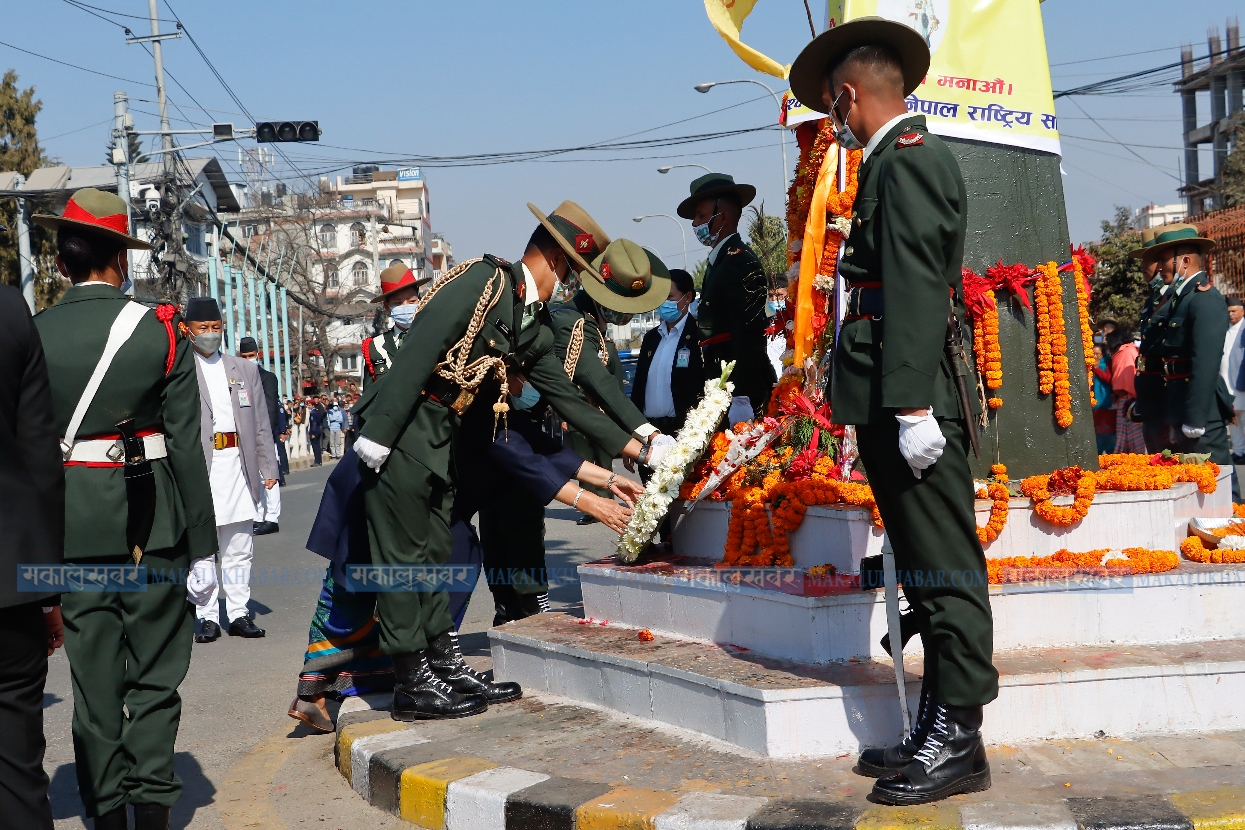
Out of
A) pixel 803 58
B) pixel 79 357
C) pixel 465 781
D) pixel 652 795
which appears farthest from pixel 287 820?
pixel 803 58

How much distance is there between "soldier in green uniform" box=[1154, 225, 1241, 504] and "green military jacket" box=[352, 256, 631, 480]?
17.2 ft

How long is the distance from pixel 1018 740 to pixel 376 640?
Answer: 316 cm

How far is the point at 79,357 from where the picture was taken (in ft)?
12.9

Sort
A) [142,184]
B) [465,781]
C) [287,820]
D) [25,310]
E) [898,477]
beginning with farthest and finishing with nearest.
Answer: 1. [142,184]
2. [287,820]
3. [465,781]
4. [898,477]
5. [25,310]

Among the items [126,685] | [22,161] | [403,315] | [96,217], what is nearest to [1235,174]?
[403,315]

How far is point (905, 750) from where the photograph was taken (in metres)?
3.69

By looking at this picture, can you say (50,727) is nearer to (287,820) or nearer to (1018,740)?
(287,820)

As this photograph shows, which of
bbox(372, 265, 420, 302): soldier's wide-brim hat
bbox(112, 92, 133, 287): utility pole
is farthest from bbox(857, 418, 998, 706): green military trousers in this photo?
bbox(112, 92, 133, 287): utility pole

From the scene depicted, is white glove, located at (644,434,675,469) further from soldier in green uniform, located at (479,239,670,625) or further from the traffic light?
the traffic light

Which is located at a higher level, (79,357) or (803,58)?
(803,58)

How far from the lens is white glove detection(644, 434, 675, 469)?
18.7ft

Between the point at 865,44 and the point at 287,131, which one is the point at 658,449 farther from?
the point at 287,131

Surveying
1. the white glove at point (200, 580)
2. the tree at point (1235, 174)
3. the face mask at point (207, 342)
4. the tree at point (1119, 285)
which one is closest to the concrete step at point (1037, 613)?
the white glove at point (200, 580)

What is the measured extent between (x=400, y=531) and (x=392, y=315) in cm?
335
